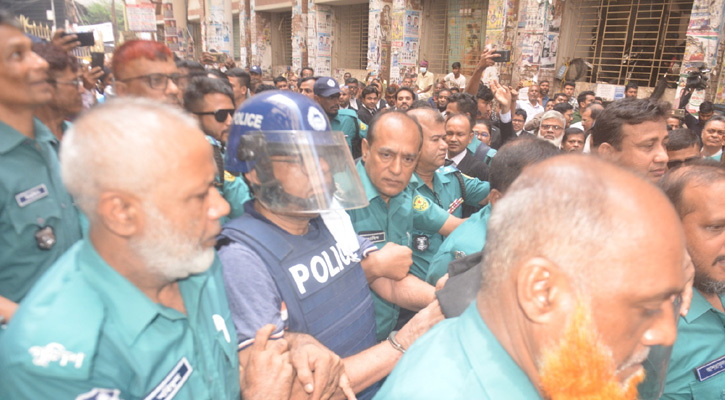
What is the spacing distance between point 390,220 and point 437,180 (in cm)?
103

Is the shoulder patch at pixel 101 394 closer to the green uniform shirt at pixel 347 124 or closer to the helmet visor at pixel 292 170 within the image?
the helmet visor at pixel 292 170

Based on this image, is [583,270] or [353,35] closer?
[583,270]

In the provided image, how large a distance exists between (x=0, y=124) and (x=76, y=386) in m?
1.43

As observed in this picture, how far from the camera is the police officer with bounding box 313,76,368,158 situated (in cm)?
604

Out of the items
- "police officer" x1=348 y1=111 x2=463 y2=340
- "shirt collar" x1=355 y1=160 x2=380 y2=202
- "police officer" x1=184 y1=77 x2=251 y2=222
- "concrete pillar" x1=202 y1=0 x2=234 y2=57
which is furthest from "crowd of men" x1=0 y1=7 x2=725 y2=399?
"concrete pillar" x1=202 y1=0 x2=234 y2=57

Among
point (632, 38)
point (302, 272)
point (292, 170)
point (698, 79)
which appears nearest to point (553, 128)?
point (292, 170)

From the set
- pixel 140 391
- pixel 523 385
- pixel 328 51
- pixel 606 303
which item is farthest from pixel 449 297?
pixel 328 51

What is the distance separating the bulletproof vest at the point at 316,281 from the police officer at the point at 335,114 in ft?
14.3

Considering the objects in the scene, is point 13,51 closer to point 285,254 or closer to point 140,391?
point 285,254

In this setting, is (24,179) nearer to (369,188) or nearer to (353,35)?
(369,188)

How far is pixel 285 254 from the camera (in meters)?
1.53

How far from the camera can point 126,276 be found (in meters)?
1.17

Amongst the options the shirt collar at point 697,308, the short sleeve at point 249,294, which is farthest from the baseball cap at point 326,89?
the shirt collar at point 697,308

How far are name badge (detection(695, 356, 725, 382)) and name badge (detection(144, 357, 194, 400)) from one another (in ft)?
6.42
